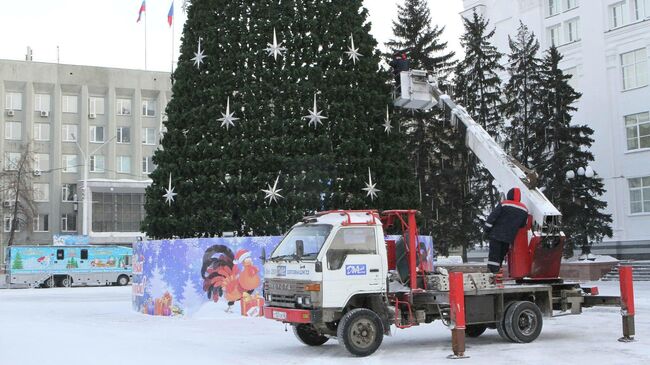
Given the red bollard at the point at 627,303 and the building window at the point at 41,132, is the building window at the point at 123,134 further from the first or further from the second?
the red bollard at the point at 627,303

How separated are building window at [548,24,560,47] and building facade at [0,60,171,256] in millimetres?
39874

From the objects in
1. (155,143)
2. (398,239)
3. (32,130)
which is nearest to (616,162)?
(398,239)

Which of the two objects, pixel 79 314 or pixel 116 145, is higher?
pixel 116 145

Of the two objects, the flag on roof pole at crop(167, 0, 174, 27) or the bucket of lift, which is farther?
the flag on roof pole at crop(167, 0, 174, 27)

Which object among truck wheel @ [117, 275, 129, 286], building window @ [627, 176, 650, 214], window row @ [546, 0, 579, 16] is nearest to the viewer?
building window @ [627, 176, 650, 214]

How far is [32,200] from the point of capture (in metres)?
69.4

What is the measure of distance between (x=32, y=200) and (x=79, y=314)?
49.7 metres

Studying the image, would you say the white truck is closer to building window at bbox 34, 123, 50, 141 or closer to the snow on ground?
the snow on ground

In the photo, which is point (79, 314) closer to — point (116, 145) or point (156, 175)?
point (156, 175)

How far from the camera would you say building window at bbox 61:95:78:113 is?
75.2 metres

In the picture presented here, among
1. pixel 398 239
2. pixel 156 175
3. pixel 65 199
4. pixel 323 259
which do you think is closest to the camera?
pixel 323 259

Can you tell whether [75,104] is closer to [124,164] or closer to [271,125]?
[124,164]

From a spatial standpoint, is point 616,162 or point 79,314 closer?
point 79,314

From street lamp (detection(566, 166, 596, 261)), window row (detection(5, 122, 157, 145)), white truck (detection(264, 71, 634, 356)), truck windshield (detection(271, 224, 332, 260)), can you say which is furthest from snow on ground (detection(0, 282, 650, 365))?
window row (detection(5, 122, 157, 145))
